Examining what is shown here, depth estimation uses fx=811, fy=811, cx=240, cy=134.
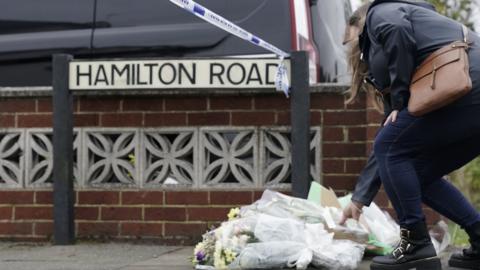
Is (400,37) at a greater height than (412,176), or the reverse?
(400,37)

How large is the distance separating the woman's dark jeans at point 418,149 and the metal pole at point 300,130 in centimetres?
128

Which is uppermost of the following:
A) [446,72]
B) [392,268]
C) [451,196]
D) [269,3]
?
[269,3]

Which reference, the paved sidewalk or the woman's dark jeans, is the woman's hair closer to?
the woman's dark jeans

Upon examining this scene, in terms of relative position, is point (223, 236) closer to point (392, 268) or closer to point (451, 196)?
point (392, 268)

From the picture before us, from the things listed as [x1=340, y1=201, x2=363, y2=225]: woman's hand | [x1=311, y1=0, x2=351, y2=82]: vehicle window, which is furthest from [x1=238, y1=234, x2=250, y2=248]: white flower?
[x1=311, y1=0, x2=351, y2=82]: vehicle window

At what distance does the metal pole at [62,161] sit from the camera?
18.2 ft

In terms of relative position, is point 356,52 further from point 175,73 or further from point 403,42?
point 175,73

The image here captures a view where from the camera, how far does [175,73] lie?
5398 mm

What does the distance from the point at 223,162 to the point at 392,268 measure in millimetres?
1953

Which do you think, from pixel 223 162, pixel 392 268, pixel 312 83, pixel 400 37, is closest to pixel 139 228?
pixel 223 162

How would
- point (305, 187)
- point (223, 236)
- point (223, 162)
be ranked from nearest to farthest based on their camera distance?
point (223, 236), point (305, 187), point (223, 162)

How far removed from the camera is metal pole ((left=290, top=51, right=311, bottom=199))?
5.31 meters

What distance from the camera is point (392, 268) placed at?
3.98 m

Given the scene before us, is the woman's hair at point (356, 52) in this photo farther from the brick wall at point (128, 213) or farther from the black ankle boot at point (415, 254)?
the brick wall at point (128, 213)
